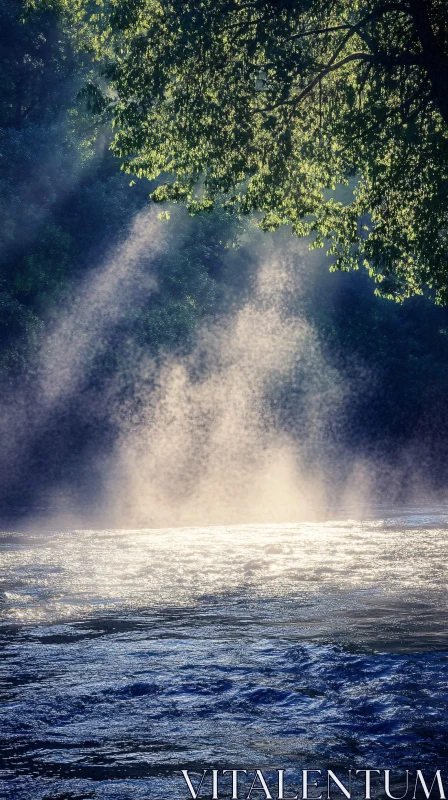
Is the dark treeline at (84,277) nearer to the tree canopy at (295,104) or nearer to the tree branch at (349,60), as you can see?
the tree canopy at (295,104)

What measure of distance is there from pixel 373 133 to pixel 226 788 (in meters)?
12.0

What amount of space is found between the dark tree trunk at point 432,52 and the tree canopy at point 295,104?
2 centimetres

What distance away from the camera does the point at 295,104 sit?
15.9 meters

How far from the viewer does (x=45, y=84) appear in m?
37.9

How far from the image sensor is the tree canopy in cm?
1490

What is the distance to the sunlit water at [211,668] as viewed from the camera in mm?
5977

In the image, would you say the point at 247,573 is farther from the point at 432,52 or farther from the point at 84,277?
the point at 84,277

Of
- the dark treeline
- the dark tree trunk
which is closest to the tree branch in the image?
the dark tree trunk

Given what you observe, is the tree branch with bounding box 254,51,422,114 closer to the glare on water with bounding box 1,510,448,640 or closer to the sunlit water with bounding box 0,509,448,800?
the glare on water with bounding box 1,510,448,640

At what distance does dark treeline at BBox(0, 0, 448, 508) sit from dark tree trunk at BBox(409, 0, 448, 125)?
16.8 metres

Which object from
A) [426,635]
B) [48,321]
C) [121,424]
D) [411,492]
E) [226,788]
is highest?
[48,321]

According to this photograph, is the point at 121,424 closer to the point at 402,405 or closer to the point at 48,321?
the point at 48,321

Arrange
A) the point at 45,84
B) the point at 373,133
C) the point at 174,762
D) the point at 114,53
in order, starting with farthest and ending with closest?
1. the point at 45,84
2. the point at 114,53
3. the point at 373,133
4. the point at 174,762

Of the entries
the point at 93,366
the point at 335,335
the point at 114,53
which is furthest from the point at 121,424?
the point at 114,53
